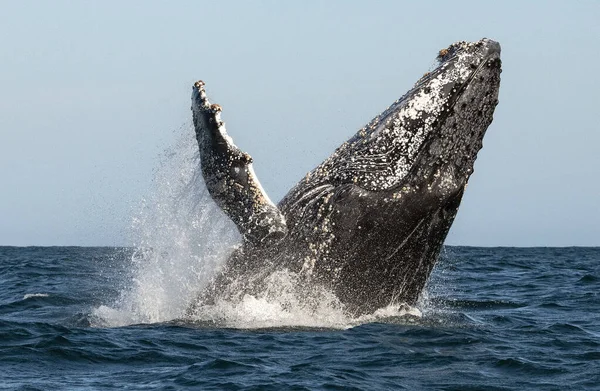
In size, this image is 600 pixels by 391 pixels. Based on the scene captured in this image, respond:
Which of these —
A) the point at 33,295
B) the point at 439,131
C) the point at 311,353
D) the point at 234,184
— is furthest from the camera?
the point at 33,295

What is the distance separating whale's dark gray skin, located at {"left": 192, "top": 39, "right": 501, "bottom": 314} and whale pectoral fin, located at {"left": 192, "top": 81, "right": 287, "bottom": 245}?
1cm

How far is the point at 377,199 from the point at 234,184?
1.75 m

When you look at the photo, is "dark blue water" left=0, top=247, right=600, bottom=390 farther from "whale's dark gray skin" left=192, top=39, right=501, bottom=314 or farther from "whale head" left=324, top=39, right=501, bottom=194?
"whale head" left=324, top=39, right=501, bottom=194

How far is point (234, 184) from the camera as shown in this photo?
37.8ft

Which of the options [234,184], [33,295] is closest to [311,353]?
[234,184]

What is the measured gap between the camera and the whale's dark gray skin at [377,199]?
1157 cm

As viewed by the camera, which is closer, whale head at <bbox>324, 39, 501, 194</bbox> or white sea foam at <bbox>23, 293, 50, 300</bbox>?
whale head at <bbox>324, 39, 501, 194</bbox>

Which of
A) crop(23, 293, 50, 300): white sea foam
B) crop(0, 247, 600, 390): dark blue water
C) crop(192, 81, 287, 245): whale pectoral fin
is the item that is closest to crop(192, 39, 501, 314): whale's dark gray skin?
crop(192, 81, 287, 245): whale pectoral fin

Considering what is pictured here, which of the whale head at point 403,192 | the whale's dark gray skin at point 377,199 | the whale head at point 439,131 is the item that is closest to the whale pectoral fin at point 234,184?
the whale's dark gray skin at point 377,199

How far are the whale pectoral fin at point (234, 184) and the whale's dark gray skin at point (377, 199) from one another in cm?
1

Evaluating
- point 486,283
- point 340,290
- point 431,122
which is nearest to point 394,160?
point 431,122

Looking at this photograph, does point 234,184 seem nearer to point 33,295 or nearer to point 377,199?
point 377,199

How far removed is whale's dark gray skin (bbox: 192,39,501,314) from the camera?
11.6 meters

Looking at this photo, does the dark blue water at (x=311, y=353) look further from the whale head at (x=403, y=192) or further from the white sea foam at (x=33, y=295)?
the white sea foam at (x=33, y=295)
